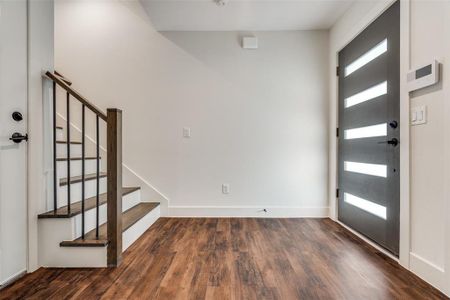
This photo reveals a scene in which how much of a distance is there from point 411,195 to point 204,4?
2.65 meters

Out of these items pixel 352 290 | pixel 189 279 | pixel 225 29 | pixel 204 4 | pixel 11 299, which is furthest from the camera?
pixel 225 29

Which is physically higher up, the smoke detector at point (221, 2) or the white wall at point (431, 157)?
the smoke detector at point (221, 2)

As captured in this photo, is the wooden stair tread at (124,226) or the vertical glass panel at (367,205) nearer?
the wooden stair tread at (124,226)

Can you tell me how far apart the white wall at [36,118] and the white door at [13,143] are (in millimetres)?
33

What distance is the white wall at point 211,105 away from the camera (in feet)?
11.0

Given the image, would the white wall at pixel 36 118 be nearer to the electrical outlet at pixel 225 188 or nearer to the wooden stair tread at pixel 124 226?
the wooden stair tread at pixel 124 226

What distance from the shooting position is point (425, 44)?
5.74 ft

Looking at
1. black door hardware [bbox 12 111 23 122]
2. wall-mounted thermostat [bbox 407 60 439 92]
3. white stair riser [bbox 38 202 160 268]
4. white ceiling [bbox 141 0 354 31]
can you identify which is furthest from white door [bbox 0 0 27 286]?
wall-mounted thermostat [bbox 407 60 439 92]

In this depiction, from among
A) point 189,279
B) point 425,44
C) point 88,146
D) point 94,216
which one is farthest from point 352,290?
point 88,146

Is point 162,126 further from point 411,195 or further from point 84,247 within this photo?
point 411,195

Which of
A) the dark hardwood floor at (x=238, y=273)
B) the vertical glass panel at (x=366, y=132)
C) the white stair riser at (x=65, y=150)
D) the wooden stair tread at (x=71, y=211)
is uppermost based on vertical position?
the vertical glass panel at (x=366, y=132)

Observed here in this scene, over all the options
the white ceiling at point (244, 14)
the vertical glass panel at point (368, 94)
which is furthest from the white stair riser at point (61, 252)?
the vertical glass panel at point (368, 94)

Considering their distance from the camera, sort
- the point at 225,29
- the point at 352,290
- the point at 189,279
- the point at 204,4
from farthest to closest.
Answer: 1. the point at 225,29
2. the point at 204,4
3. the point at 189,279
4. the point at 352,290

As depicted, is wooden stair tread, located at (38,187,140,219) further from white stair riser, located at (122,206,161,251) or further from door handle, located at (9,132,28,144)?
door handle, located at (9,132,28,144)
